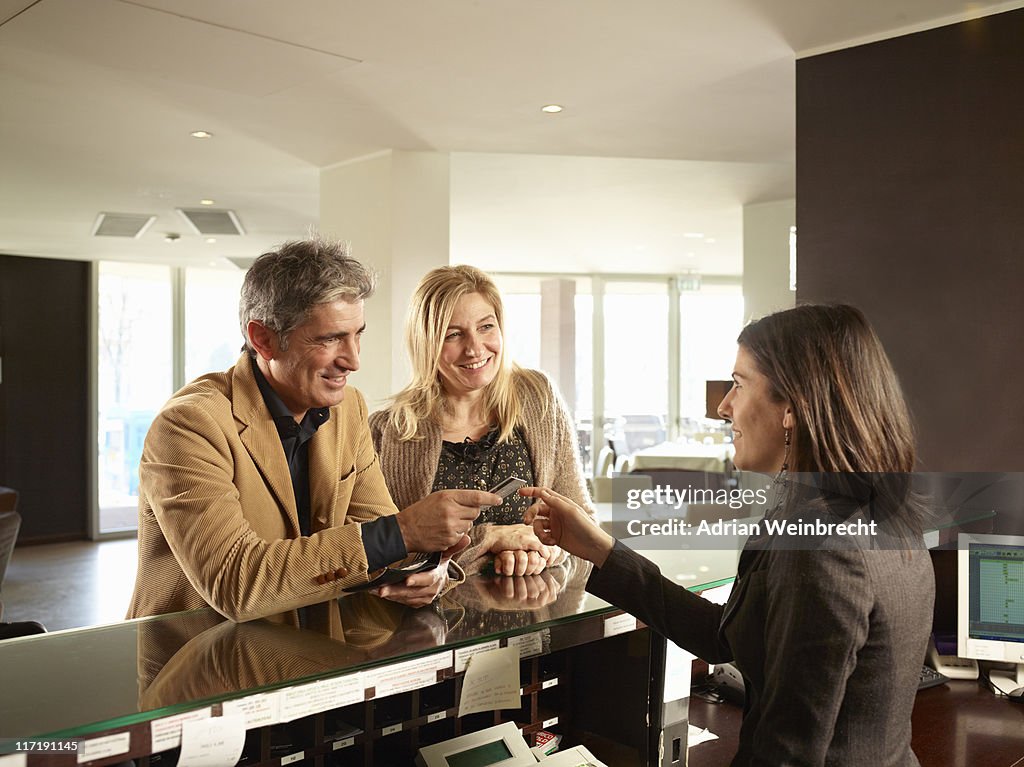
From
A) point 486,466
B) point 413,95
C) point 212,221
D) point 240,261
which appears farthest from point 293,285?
point 240,261

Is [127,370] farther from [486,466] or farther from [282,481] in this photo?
[282,481]

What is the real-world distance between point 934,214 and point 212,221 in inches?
244

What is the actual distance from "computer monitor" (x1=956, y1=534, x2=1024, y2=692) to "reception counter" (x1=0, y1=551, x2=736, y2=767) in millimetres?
1016

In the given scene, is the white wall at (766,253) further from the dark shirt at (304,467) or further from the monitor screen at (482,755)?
the monitor screen at (482,755)

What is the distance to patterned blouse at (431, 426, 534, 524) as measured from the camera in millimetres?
2492

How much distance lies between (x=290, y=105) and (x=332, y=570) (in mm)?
3336

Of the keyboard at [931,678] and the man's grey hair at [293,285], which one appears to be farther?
the keyboard at [931,678]

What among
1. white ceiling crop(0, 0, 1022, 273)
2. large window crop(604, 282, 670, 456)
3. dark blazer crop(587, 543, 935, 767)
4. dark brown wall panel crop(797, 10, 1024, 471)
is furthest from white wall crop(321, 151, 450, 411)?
large window crop(604, 282, 670, 456)

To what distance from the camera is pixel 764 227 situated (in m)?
7.50

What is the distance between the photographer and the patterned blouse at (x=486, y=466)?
2.49 m

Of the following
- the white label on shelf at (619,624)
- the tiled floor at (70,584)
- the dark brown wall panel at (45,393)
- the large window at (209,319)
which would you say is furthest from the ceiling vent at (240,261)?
the white label on shelf at (619,624)

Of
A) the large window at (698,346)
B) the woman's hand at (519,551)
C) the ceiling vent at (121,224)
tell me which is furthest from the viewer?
the large window at (698,346)

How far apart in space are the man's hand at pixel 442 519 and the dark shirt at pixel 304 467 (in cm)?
3

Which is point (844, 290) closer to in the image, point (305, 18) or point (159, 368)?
point (305, 18)
